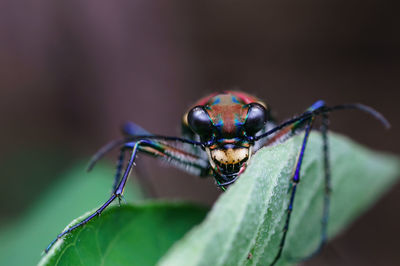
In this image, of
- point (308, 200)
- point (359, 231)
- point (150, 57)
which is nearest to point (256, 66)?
point (150, 57)

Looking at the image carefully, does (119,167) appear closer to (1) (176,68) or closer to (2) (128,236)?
(2) (128,236)

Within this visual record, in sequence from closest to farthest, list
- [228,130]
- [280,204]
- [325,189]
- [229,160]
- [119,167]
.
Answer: [280,204]
[229,160]
[228,130]
[325,189]
[119,167]

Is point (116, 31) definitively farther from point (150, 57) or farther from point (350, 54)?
point (350, 54)

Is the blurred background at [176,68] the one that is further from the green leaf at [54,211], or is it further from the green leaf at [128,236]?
the green leaf at [128,236]

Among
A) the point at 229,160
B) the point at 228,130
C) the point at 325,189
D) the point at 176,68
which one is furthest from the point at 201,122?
the point at 176,68

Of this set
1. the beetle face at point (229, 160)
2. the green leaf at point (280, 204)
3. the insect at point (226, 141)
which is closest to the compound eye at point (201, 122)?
the insect at point (226, 141)

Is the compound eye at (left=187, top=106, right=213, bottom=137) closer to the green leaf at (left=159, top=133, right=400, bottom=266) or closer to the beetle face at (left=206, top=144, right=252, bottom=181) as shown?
the beetle face at (left=206, top=144, right=252, bottom=181)
